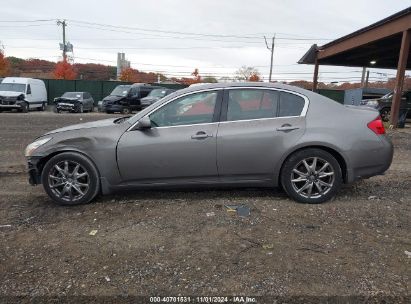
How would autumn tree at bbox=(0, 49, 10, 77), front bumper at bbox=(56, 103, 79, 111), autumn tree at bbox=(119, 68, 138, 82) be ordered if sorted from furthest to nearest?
autumn tree at bbox=(119, 68, 138, 82), autumn tree at bbox=(0, 49, 10, 77), front bumper at bbox=(56, 103, 79, 111)

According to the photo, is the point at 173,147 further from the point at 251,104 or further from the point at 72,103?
the point at 72,103

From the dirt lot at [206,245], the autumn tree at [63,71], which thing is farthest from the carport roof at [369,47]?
the autumn tree at [63,71]

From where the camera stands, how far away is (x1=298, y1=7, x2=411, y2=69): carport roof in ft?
50.4

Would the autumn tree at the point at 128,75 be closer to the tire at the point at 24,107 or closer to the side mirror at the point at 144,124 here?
the tire at the point at 24,107

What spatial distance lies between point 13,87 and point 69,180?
73.0ft

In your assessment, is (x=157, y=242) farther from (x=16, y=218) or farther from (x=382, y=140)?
(x=382, y=140)

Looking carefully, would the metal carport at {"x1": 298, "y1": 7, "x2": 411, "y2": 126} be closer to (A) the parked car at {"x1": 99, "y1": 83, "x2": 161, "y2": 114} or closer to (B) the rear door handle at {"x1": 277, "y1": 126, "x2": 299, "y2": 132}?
(A) the parked car at {"x1": 99, "y1": 83, "x2": 161, "y2": 114}

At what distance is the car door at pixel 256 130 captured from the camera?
15.9 feet

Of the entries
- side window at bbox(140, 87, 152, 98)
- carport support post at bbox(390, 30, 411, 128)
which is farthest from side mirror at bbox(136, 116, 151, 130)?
side window at bbox(140, 87, 152, 98)

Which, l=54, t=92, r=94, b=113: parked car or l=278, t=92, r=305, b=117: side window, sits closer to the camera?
l=278, t=92, r=305, b=117: side window

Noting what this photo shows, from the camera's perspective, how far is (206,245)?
3.78 m

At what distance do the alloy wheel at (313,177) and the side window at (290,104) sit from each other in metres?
0.63

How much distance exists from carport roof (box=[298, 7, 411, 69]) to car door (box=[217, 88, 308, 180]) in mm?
11788

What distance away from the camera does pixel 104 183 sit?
4.93 metres
